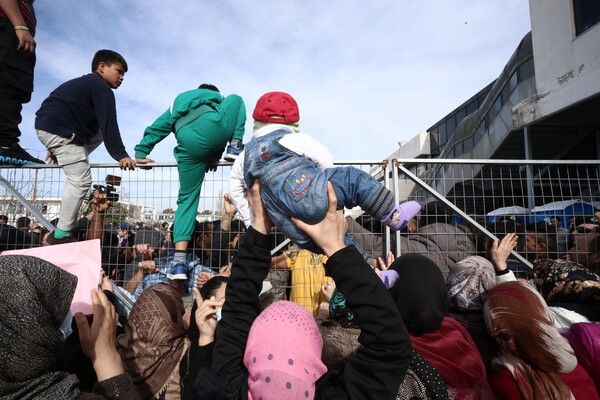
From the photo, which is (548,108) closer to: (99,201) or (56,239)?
(99,201)

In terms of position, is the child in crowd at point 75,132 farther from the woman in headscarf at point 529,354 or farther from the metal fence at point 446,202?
the woman in headscarf at point 529,354

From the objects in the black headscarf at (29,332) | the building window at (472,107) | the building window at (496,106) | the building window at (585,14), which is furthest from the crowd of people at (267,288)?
the building window at (472,107)

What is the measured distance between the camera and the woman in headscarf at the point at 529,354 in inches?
78.4

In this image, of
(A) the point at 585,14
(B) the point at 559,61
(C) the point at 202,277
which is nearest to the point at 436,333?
(C) the point at 202,277

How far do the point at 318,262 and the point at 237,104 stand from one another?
5.18ft

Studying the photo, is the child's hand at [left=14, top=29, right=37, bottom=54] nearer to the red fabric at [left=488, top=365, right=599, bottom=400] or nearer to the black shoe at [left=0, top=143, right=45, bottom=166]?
the black shoe at [left=0, top=143, right=45, bottom=166]

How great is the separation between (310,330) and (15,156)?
11.1ft

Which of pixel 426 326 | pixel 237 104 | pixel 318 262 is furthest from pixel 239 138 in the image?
pixel 426 326

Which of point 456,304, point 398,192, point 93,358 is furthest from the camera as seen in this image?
point 398,192

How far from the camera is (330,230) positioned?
1.56 meters

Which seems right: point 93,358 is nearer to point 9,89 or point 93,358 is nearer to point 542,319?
point 542,319

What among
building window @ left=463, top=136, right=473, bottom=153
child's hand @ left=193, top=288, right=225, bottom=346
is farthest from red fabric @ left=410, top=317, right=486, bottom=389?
building window @ left=463, top=136, right=473, bottom=153

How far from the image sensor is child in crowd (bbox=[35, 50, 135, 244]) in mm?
3381

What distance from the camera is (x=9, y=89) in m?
3.47
